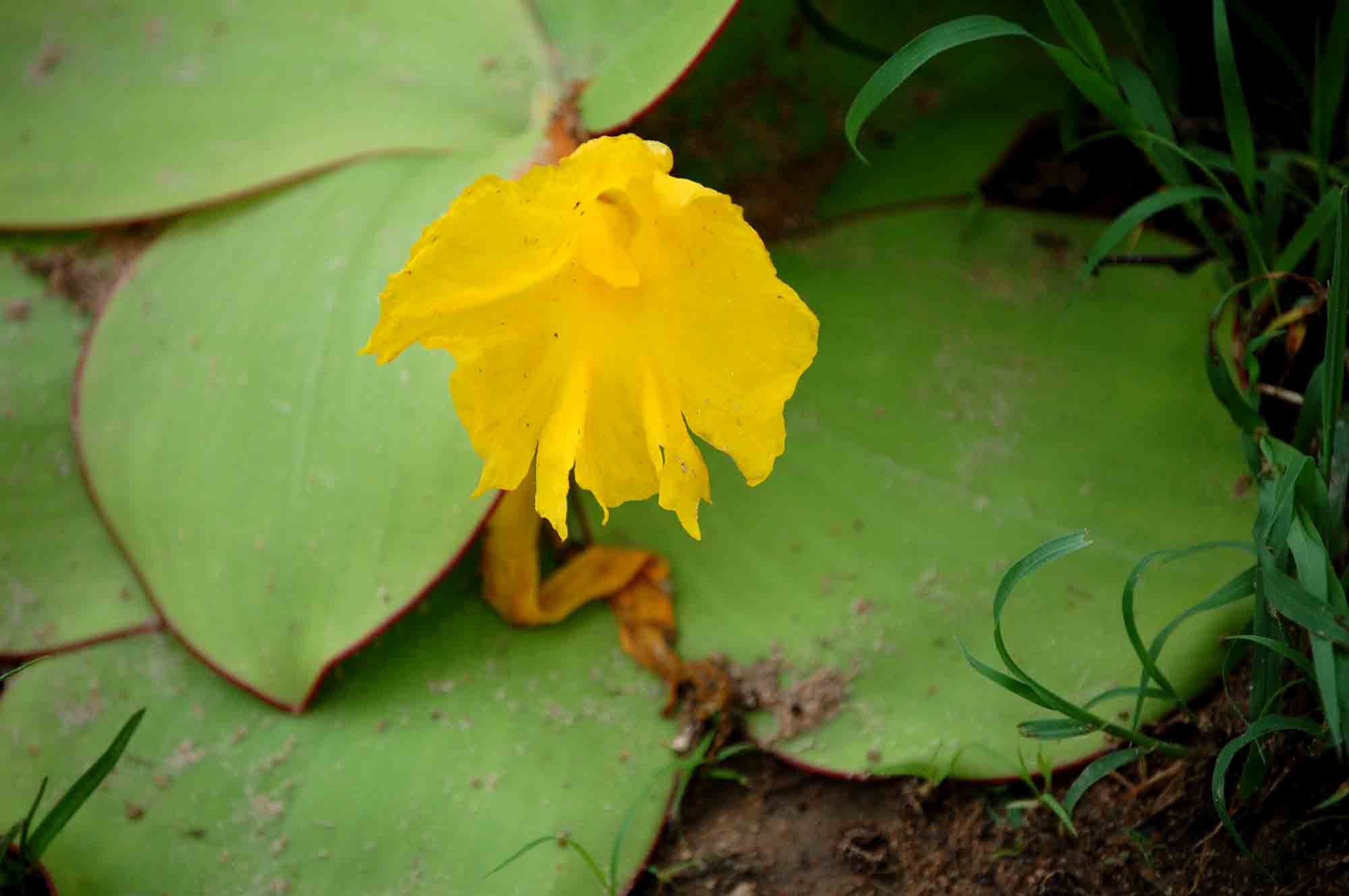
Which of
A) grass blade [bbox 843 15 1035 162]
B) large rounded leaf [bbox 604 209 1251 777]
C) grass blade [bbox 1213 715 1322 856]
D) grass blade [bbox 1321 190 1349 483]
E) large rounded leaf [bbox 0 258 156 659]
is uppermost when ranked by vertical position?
grass blade [bbox 843 15 1035 162]

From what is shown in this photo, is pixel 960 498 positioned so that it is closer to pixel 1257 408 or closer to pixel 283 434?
pixel 1257 408

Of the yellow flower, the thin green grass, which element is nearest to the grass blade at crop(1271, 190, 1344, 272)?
the thin green grass

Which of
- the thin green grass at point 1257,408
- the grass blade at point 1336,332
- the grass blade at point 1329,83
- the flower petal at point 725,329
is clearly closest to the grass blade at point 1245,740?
the thin green grass at point 1257,408

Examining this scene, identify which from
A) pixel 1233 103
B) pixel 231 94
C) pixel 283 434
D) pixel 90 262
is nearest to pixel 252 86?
pixel 231 94

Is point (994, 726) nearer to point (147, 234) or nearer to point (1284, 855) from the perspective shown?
point (1284, 855)

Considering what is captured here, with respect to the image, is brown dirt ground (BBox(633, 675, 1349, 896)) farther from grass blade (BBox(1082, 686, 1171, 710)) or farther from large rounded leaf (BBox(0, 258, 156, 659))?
large rounded leaf (BBox(0, 258, 156, 659))

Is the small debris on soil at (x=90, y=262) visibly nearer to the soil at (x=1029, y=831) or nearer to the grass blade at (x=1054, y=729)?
the soil at (x=1029, y=831)
